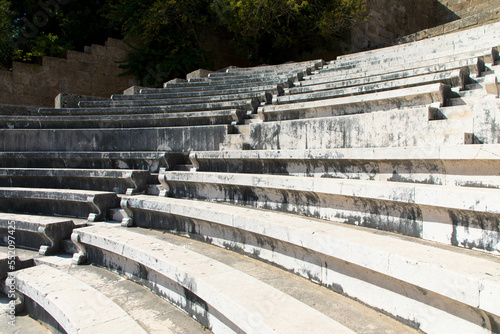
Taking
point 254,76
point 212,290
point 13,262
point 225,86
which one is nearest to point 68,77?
point 225,86

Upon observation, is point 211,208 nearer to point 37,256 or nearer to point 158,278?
point 158,278

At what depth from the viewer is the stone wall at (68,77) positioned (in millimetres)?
10352

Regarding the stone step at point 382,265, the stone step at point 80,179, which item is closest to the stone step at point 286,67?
the stone step at point 80,179

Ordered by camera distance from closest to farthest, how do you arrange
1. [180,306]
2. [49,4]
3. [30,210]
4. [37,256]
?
[180,306], [37,256], [30,210], [49,4]

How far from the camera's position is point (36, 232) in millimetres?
3967

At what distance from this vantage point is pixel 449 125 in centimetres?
301

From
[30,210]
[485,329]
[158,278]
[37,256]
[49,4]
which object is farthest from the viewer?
[49,4]

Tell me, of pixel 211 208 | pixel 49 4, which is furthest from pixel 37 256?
pixel 49 4

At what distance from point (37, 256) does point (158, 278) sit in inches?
71.6

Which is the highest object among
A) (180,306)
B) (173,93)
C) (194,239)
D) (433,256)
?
(173,93)

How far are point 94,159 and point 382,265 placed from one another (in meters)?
4.74

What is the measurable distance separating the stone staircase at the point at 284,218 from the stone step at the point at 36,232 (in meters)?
0.02

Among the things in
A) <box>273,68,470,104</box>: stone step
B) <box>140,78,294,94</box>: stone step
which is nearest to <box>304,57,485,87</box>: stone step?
<box>273,68,470,104</box>: stone step

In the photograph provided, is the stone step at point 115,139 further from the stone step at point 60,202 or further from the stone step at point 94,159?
the stone step at point 60,202
